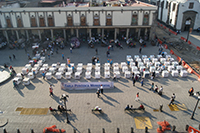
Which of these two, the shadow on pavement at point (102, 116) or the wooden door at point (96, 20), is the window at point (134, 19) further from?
the shadow on pavement at point (102, 116)

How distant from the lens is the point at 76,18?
38.5 meters

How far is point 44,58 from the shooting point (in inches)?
1212

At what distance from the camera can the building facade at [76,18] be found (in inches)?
1496

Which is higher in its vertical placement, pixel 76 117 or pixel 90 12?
pixel 90 12

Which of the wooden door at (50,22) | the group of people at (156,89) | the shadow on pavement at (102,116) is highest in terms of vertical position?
the wooden door at (50,22)

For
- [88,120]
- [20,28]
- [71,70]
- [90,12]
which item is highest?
[90,12]

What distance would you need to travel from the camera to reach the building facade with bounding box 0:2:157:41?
38.0m

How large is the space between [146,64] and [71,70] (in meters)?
12.7

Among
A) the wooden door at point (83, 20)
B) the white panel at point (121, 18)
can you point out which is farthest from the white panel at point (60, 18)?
the white panel at point (121, 18)

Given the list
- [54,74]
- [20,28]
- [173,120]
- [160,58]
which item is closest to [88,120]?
[173,120]

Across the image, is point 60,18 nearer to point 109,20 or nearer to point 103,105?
point 109,20

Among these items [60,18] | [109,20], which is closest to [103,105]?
[109,20]

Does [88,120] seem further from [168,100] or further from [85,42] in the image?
[85,42]

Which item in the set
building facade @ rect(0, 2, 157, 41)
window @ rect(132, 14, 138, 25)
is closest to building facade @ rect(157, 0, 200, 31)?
building facade @ rect(0, 2, 157, 41)
